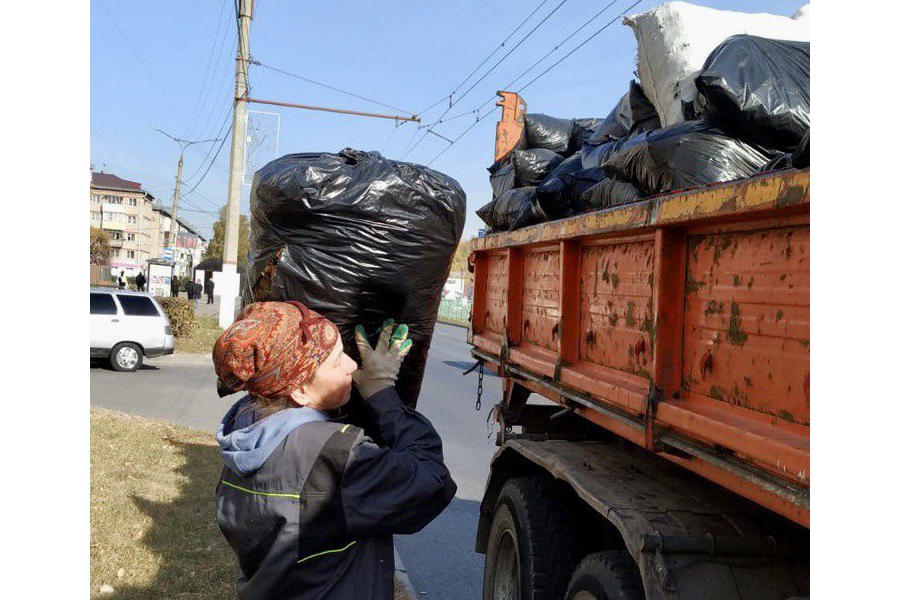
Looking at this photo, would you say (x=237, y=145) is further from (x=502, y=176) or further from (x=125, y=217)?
(x=125, y=217)

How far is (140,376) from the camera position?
13867 millimetres

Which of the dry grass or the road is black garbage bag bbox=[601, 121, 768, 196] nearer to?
the road

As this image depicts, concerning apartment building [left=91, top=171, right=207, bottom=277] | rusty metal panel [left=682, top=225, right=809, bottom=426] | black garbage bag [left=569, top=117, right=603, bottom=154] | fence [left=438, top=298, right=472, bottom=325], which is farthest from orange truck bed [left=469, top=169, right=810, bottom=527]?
apartment building [left=91, top=171, right=207, bottom=277]

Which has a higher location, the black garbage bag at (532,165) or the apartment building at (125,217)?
the apartment building at (125,217)

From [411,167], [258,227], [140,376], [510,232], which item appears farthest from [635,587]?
[140,376]

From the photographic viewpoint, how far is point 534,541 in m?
3.10

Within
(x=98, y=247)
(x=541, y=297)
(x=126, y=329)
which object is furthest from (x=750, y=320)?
(x=98, y=247)

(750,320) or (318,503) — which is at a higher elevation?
(750,320)

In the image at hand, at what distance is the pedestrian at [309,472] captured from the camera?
1.89 metres

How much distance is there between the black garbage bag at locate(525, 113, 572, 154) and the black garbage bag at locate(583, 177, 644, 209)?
211 centimetres

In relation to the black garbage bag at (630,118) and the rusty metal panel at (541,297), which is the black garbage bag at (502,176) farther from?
the rusty metal panel at (541,297)

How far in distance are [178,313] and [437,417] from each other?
34.2 feet

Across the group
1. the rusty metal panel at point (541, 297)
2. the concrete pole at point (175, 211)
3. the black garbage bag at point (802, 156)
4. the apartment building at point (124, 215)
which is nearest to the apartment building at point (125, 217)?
the apartment building at point (124, 215)

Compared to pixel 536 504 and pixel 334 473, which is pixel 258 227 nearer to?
pixel 334 473
